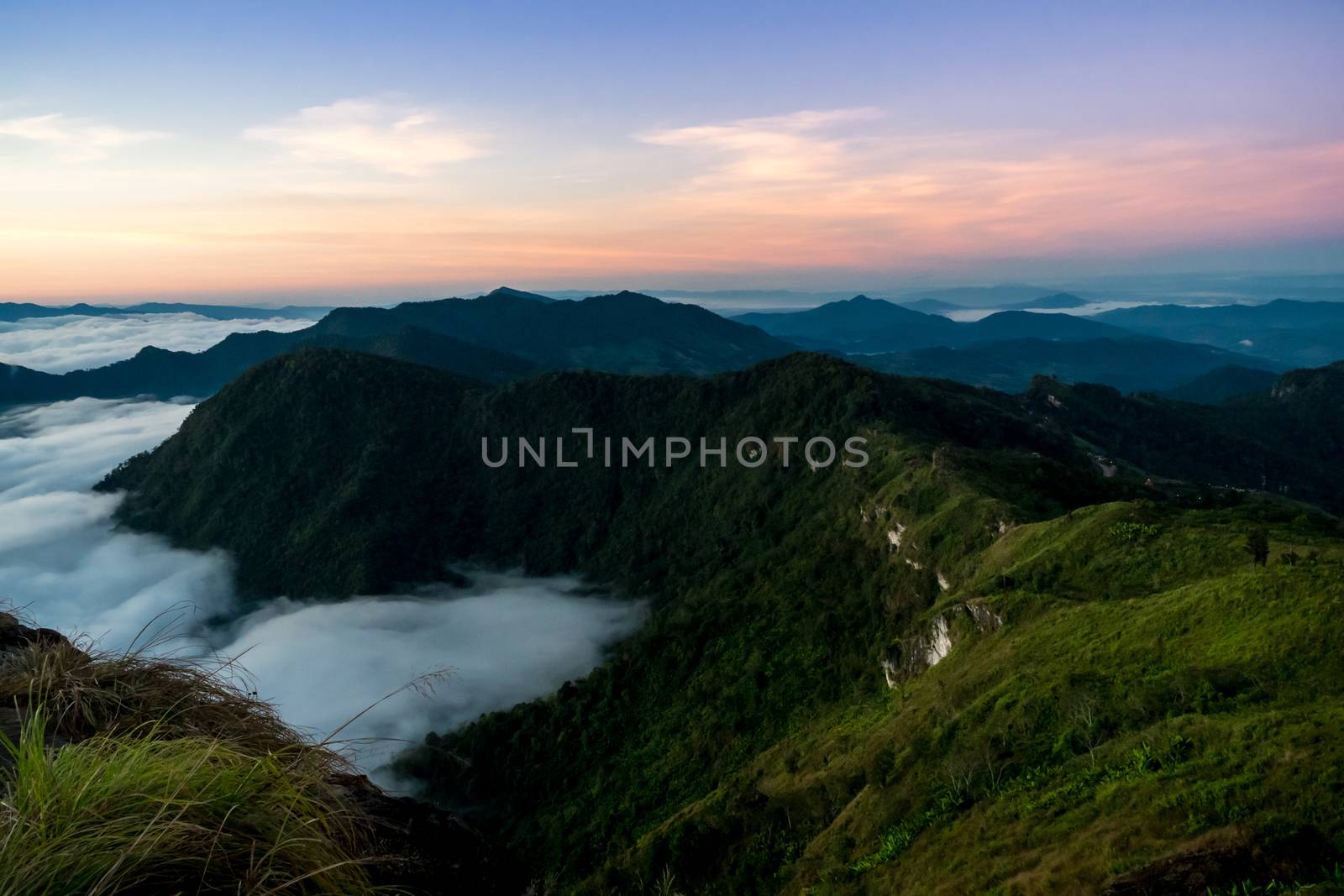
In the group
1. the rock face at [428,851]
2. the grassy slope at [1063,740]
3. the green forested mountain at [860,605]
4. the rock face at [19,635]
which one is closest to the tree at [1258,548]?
the green forested mountain at [860,605]

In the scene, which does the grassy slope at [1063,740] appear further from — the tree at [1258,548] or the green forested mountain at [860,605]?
the tree at [1258,548]

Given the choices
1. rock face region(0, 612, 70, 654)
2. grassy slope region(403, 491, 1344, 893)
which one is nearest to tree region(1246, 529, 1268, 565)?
grassy slope region(403, 491, 1344, 893)

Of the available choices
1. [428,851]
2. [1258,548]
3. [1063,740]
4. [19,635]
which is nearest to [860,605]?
[1258,548]

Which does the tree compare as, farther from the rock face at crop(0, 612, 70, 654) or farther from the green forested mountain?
the rock face at crop(0, 612, 70, 654)

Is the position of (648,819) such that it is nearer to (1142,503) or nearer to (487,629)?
(1142,503)

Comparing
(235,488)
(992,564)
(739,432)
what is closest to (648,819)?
(992,564)

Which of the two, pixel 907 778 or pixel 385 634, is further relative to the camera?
pixel 385 634

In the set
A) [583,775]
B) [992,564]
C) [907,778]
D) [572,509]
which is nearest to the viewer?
[907,778]
